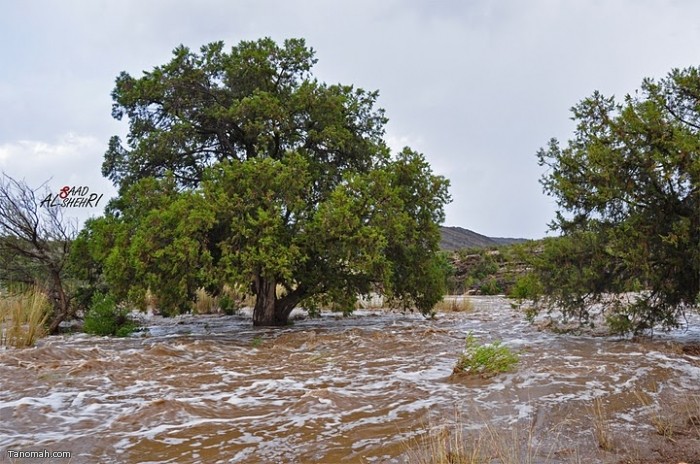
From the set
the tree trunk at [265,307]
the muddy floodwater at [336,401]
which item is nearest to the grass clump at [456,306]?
the tree trunk at [265,307]

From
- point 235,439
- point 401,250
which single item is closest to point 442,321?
point 401,250

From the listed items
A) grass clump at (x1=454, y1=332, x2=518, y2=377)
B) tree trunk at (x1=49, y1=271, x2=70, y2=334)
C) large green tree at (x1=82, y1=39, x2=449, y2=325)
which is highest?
large green tree at (x1=82, y1=39, x2=449, y2=325)

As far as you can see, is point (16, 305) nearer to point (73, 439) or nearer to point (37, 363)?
point (37, 363)

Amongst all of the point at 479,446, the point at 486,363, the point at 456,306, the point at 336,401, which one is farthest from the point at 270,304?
the point at 479,446

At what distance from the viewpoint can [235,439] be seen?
414 cm

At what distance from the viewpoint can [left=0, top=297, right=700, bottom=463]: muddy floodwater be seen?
153 inches

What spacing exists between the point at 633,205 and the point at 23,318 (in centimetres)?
1070

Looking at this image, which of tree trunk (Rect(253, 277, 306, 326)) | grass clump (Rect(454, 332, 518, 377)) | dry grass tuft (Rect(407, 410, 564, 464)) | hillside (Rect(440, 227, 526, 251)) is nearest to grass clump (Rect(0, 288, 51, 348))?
→ tree trunk (Rect(253, 277, 306, 326))

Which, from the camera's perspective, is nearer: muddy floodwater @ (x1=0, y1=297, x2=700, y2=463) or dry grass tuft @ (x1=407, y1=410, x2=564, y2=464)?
dry grass tuft @ (x1=407, y1=410, x2=564, y2=464)

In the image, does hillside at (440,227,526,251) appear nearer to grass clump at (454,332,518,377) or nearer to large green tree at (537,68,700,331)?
large green tree at (537,68,700,331)

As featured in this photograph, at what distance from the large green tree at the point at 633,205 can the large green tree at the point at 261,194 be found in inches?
127

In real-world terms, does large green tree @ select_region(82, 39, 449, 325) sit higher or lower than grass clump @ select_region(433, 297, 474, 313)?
higher

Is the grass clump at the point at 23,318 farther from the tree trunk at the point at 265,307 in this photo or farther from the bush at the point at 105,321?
the tree trunk at the point at 265,307

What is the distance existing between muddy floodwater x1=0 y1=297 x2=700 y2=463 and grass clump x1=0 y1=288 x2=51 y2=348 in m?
1.52
